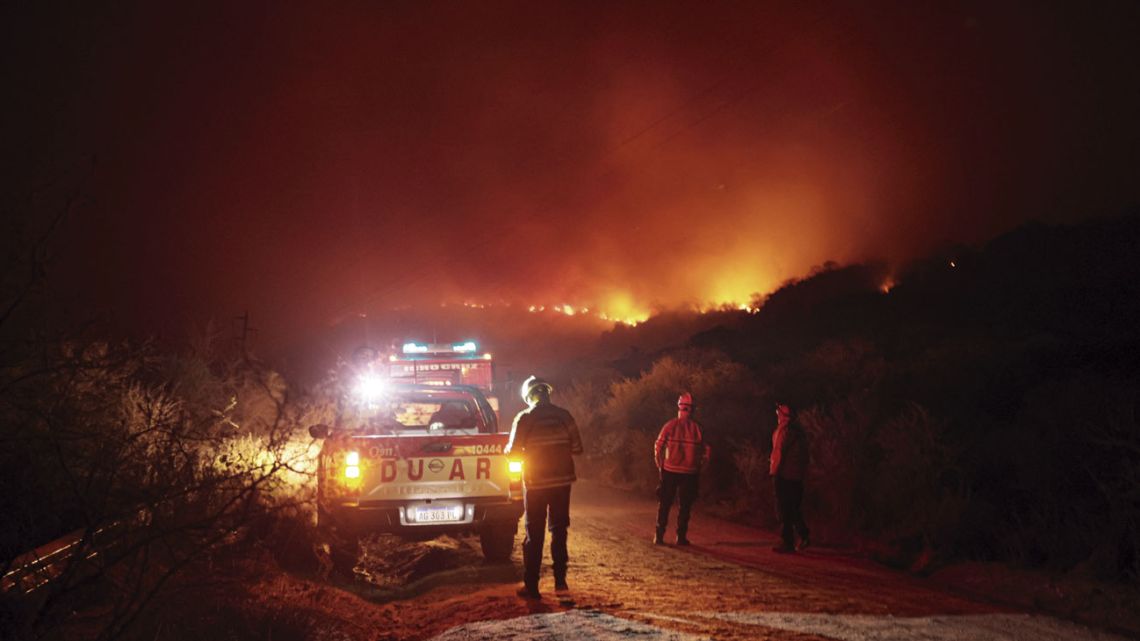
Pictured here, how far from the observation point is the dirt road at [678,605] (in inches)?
250

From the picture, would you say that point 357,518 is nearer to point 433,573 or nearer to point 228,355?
point 433,573

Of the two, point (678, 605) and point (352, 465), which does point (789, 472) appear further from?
point (352, 465)

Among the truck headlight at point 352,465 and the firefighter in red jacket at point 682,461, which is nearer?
the truck headlight at point 352,465

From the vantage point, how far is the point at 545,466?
8023 millimetres

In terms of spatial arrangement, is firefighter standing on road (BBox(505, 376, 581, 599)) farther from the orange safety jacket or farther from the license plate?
the orange safety jacket

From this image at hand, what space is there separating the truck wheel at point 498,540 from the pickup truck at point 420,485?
0.01 m

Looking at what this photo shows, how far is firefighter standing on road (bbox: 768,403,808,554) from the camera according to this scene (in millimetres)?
10898

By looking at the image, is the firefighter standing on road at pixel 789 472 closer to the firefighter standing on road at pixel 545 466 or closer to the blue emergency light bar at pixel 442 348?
the firefighter standing on road at pixel 545 466

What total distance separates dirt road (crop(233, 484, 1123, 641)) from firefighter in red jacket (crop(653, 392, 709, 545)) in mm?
594

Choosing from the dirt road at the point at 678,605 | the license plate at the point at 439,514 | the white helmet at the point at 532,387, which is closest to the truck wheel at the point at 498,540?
the dirt road at the point at 678,605

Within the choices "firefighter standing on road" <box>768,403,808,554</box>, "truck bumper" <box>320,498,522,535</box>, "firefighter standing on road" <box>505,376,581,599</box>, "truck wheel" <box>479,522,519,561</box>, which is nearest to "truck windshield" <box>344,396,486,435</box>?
"truck bumper" <box>320,498,522,535</box>

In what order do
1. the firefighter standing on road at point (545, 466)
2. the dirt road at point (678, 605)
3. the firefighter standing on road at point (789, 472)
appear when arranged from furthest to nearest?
1. the firefighter standing on road at point (789, 472)
2. the firefighter standing on road at point (545, 466)
3. the dirt road at point (678, 605)

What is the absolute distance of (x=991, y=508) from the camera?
10.2 m

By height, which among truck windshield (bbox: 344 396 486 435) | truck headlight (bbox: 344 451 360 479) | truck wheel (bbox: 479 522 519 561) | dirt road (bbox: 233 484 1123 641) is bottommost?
dirt road (bbox: 233 484 1123 641)
